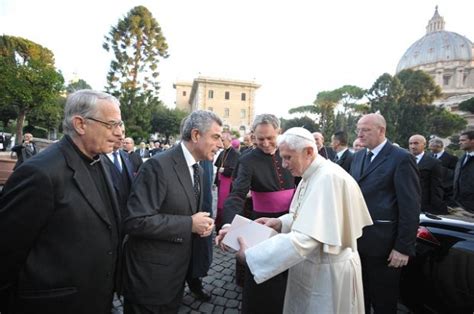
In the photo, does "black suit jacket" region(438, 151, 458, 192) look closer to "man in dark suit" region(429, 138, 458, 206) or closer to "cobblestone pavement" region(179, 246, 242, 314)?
"man in dark suit" region(429, 138, 458, 206)

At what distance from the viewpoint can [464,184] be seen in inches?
205

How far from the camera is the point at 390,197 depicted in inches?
103

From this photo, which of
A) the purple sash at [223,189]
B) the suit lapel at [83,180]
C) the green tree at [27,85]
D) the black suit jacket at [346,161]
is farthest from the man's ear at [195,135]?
the green tree at [27,85]

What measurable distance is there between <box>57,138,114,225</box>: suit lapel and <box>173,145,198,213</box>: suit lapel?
0.54 m

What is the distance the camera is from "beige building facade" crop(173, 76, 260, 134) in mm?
56812

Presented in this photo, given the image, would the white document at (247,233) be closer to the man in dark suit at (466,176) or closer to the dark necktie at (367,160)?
the dark necktie at (367,160)

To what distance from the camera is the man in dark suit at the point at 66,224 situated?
1342 millimetres

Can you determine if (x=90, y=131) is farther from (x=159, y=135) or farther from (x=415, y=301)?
(x=159, y=135)

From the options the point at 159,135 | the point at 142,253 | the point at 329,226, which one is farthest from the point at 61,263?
the point at 159,135

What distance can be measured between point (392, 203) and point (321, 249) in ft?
3.94

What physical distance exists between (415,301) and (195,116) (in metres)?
2.89

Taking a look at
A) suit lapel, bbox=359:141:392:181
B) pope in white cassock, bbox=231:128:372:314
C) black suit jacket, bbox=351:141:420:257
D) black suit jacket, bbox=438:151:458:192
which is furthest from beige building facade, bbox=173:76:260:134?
pope in white cassock, bbox=231:128:372:314

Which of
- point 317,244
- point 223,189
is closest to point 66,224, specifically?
point 317,244

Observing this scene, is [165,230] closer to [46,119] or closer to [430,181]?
[430,181]
